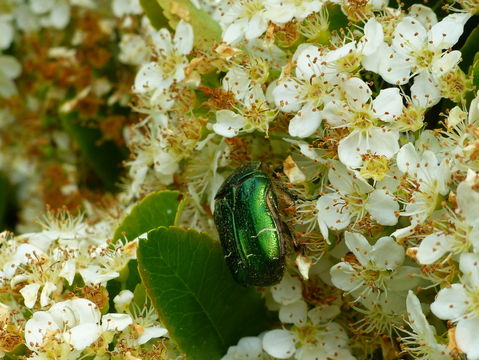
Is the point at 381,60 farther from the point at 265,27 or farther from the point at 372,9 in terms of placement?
the point at 265,27

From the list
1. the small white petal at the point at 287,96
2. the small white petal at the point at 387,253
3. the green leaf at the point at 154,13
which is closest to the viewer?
the small white petal at the point at 387,253

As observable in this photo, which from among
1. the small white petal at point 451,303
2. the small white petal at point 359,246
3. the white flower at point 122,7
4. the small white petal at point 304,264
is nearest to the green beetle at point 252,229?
the small white petal at point 304,264

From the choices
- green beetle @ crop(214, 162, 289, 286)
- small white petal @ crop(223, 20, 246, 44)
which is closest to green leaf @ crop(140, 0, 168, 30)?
Result: small white petal @ crop(223, 20, 246, 44)

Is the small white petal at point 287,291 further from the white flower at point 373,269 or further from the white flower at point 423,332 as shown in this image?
the white flower at point 423,332

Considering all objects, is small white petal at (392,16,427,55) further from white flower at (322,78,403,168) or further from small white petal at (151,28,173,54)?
small white petal at (151,28,173,54)

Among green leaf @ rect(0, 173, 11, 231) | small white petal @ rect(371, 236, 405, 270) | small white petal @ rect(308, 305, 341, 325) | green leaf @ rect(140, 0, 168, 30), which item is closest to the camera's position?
small white petal @ rect(371, 236, 405, 270)

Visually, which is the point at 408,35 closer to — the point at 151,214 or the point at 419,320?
the point at 419,320

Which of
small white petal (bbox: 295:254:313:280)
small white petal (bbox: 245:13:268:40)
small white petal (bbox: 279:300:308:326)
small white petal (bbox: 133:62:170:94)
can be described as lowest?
small white petal (bbox: 279:300:308:326)
